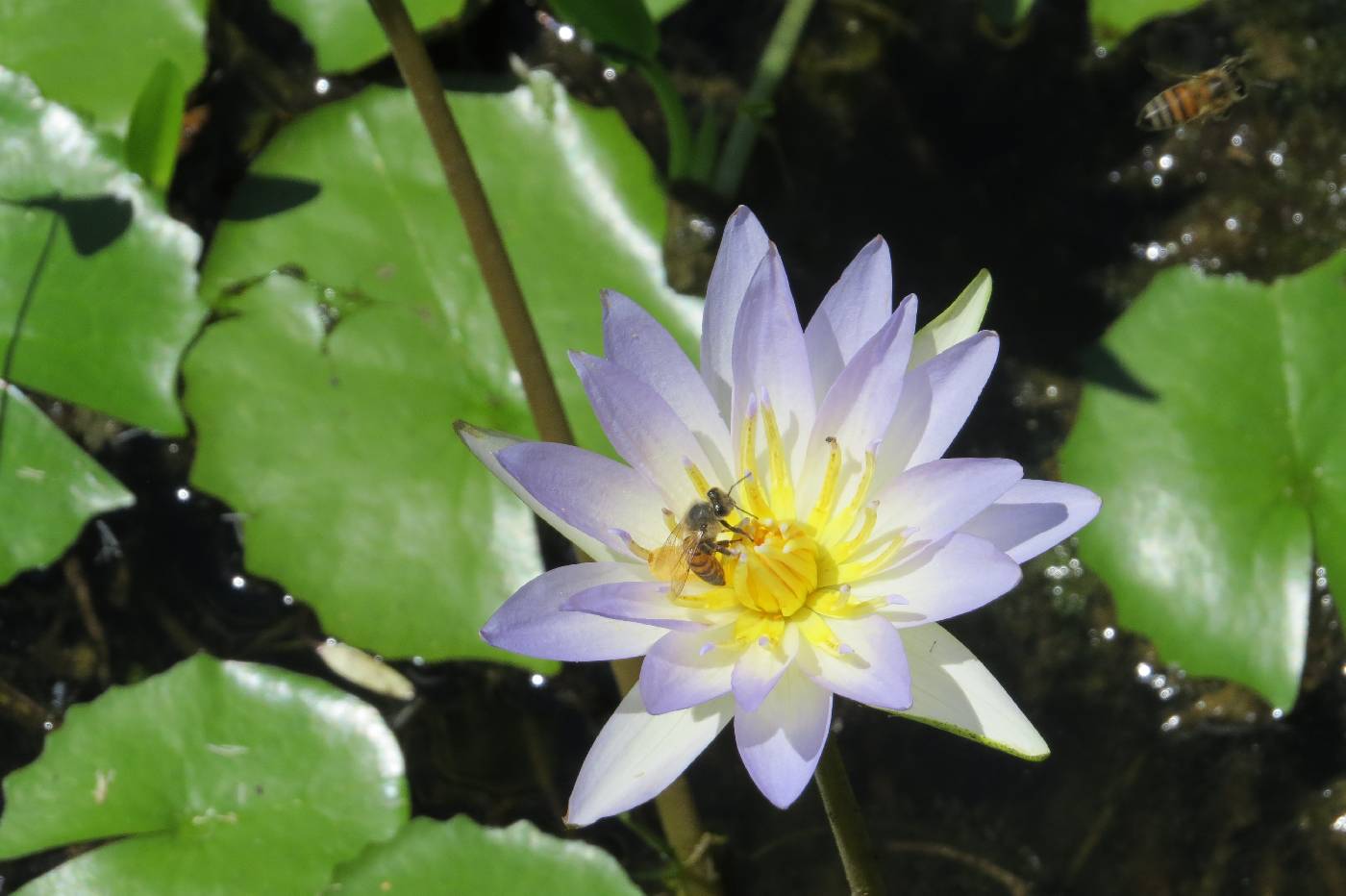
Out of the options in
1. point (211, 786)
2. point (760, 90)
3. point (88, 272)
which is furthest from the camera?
point (760, 90)

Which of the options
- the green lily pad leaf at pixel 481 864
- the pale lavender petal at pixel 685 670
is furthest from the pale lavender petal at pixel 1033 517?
the green lily pad leaf at pixel 481 864

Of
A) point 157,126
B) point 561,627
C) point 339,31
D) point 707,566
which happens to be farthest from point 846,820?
point 339,31

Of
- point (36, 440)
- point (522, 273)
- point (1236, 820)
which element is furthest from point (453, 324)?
point (1236, 820)

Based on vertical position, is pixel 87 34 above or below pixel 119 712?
above

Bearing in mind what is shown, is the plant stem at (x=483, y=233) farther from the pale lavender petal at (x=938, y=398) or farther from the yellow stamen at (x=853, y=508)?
the pale lavender petal at (x=938, y=398)

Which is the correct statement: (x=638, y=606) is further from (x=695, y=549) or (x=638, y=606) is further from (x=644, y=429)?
(x=644, y=429)

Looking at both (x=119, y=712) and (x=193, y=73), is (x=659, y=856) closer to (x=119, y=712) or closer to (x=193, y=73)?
(x=119, y=712)
